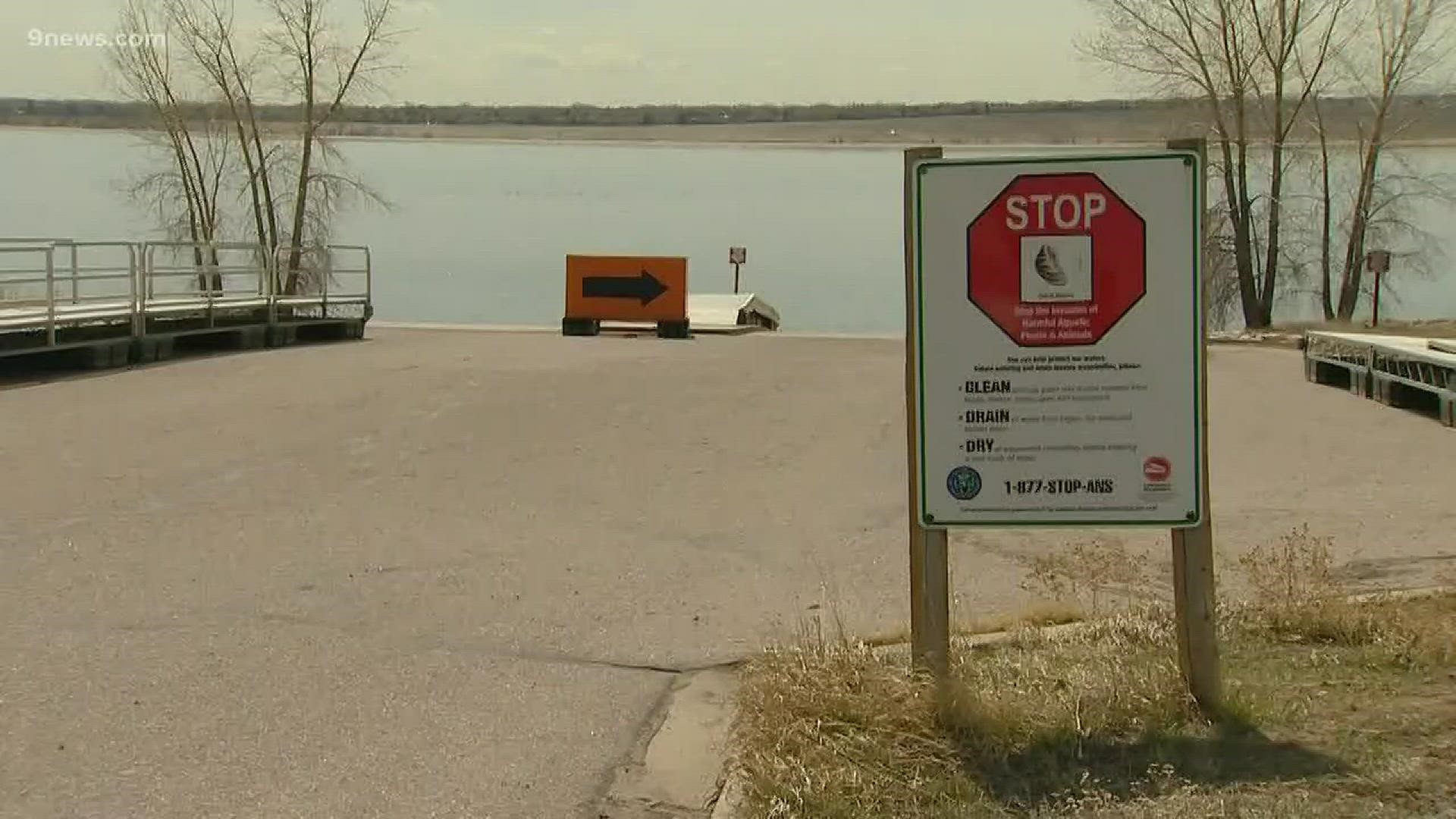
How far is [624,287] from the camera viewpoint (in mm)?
30250

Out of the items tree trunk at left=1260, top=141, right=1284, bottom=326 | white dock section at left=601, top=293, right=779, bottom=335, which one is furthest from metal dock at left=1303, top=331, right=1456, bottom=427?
tree trunk at left=1260, top=141, right=1284, bottom=326

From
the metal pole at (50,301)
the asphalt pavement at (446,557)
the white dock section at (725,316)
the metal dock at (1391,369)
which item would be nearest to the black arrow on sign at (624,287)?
the white dock section at (725,316)

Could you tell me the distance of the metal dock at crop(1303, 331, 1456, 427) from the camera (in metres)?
16.1

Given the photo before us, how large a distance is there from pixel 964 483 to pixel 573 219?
49.3m

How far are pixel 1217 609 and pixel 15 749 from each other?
4333 mm

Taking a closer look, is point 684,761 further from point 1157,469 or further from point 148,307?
point 148,307

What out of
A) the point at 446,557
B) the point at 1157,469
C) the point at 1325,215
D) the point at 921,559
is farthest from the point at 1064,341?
the point at 1325,215

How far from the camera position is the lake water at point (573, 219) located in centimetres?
3872

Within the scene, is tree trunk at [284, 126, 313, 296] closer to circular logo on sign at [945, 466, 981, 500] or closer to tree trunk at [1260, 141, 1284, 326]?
tree trunk at [1260, 141, 1284, 326]

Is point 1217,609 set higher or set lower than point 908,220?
lower

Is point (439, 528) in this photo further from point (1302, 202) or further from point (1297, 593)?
point (1302, 202)

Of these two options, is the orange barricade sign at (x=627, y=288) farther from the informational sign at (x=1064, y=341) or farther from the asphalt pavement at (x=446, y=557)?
the informational sign at (x=1064, y=341)

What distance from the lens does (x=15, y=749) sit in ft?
18.2

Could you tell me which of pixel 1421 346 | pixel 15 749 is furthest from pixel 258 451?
pixel 1421 346
